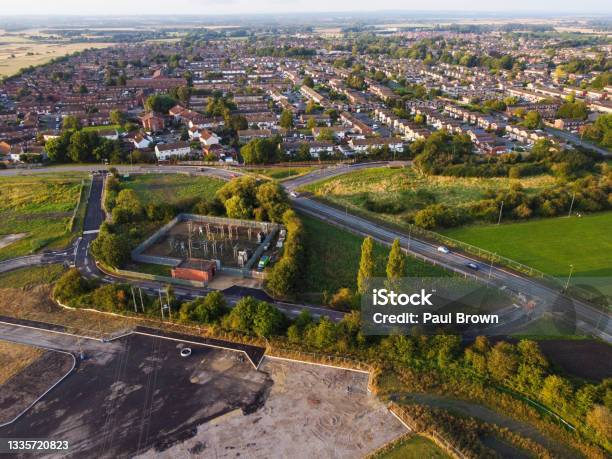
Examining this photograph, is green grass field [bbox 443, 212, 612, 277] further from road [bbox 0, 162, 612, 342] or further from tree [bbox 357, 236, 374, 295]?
tree [bbox 357, 236, 374, 295]

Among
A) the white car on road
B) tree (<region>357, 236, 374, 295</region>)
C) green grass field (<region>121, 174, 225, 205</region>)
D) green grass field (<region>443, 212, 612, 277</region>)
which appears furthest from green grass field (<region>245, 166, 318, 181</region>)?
tree (<region>357, 236, 374, 295</region>)

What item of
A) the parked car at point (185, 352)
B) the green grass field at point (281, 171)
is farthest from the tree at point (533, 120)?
the parked car at point (185, 352)

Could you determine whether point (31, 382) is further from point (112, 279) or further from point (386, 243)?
point (386, 243)

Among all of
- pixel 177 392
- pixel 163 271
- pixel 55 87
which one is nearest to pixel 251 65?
pixel 55 87

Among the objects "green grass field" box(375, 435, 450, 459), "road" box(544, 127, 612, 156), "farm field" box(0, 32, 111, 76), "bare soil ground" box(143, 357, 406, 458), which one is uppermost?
"farm field" box(0, 32, 111, 76)

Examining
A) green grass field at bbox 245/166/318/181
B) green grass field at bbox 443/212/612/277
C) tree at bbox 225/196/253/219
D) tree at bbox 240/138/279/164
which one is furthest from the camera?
tree at bbox 240/138/279/164

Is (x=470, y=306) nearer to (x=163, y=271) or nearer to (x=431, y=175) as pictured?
(x=163, y=271)

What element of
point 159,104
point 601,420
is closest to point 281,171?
point 159,104

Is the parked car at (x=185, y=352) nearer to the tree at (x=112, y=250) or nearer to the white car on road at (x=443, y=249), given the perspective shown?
the tree at (x=112, y=250)

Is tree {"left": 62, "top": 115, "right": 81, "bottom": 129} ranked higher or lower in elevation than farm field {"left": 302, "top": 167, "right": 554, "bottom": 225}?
higher
